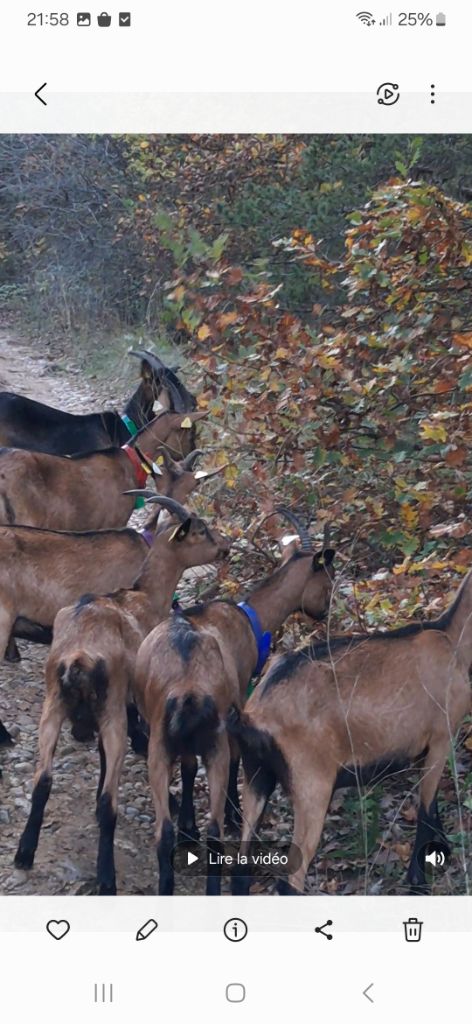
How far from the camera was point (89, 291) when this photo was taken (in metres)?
16.9

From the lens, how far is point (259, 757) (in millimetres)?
5480

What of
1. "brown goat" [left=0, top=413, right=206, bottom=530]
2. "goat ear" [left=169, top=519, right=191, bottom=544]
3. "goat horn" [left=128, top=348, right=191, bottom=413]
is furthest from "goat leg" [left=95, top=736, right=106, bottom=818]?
"goat horn" [left=128, top=348, right=191, bottom=413]

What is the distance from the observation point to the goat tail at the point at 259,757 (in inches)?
214

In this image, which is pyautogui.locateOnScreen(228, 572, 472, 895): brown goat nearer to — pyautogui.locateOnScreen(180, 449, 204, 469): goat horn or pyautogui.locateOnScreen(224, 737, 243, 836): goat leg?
pyautogui.locateOnScreen(224, 737, 243, 836): goat leg

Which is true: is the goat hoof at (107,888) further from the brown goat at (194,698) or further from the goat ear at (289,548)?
the goat ear at (289,548)

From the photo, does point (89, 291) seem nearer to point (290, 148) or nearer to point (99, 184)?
point (99, 184)

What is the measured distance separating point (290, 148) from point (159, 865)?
7.73 meters

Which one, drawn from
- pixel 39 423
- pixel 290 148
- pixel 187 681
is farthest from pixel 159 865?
pixel 290 148

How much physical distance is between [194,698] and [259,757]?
40 centimetres

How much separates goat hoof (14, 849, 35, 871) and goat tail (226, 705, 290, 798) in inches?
44.2
